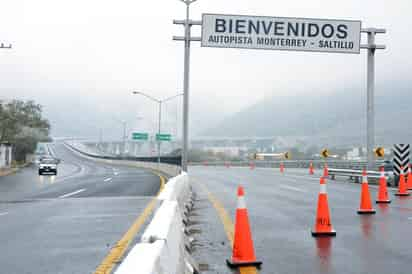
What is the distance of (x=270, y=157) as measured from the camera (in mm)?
78562

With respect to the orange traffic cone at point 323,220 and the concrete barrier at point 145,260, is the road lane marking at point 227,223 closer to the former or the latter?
the orange traffic cone at point 323,220

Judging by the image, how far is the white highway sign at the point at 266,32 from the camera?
23.7 m

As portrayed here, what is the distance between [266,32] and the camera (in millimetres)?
23688

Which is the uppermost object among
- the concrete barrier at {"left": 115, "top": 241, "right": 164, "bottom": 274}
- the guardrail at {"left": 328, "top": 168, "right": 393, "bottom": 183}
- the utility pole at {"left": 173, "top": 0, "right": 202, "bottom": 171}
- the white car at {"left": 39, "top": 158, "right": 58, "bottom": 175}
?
the utility pole at {"left": 173, "top": 0, "right": 202, "bottom": 171}

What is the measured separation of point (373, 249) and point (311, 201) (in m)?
8.20

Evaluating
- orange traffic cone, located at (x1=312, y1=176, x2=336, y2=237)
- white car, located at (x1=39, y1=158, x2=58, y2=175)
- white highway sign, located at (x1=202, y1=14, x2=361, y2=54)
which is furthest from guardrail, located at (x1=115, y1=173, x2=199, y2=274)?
white car, located at (x1=39, y1=158, x2=58, y2=175)

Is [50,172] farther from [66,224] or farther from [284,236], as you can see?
[284,236]

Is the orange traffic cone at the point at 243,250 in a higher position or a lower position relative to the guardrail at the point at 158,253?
lower

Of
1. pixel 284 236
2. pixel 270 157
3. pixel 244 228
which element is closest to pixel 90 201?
pixel 284 236

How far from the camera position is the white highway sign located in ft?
77.6

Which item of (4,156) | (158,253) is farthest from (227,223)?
(4,156)

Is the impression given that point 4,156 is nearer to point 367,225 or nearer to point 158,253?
point 367,225

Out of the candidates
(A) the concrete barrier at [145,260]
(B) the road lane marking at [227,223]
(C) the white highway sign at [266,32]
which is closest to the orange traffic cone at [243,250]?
(B) the road lane marking at [227,223]

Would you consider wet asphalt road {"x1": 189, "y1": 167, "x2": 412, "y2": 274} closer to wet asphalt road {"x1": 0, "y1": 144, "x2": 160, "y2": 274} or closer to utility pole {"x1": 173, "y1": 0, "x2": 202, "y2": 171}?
wet asphalt road {"x1": 0, "y1": 144, "x2": 160, "y2": 274}
